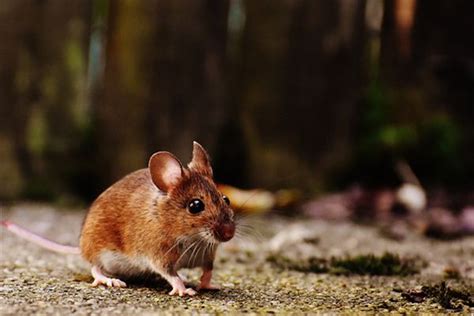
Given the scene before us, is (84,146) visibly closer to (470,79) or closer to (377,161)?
(377,161)

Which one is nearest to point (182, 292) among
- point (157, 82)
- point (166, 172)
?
point (166, 172)

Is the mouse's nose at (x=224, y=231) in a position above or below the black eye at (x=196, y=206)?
below

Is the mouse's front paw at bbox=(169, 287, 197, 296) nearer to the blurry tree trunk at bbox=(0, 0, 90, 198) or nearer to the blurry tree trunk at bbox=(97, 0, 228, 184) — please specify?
the blurry tree trunk at bbox=(97, 0, 228, 184)

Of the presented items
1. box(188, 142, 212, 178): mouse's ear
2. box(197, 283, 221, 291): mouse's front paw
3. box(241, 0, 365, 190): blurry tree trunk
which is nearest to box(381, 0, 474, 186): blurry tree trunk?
box(241, 0, 365, 190): blurry tree trunk

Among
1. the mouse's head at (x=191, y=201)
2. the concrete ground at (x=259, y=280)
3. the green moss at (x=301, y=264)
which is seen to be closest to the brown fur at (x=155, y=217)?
the mouse's head at (x=191, y=201)

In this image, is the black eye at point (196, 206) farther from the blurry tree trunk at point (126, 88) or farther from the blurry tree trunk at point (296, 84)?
the blurry tree trunk at point (296, 84)

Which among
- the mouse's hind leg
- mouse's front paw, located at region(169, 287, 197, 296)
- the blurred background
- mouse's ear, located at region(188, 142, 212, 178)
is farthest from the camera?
the blurred background

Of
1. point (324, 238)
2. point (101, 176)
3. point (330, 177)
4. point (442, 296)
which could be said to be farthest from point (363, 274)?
point (101, 176)

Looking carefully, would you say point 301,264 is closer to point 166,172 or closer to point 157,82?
point 166,172
